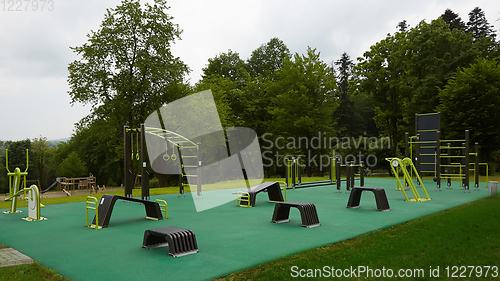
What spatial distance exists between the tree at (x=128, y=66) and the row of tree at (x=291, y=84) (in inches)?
2.8

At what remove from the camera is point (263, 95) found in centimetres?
3559

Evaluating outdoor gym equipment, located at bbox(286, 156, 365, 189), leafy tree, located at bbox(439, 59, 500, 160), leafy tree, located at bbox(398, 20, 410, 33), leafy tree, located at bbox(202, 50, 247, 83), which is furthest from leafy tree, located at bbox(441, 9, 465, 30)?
outdoor gym equipment, located at bbox(286, 156, 365, 189)

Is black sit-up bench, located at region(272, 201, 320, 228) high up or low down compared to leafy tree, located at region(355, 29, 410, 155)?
down

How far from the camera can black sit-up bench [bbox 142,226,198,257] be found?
5.81m

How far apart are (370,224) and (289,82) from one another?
25.3 m

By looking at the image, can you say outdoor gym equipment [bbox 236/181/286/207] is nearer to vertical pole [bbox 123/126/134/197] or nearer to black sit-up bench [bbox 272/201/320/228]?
black sit-up bench [bbox 272/201/320/228]

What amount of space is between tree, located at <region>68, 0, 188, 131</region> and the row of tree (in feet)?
0.23

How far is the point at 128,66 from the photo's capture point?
25312 millimetres

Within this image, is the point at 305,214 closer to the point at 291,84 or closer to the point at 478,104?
the point at 478,104

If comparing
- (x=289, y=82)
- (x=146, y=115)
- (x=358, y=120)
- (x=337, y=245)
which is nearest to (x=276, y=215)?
(x=337, y=245)

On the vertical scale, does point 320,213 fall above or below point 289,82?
below

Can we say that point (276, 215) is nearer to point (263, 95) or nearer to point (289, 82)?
point (289, 82)

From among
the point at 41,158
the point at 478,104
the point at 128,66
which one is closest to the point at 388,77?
the point at 478,104

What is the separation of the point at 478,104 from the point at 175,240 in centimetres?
2575
